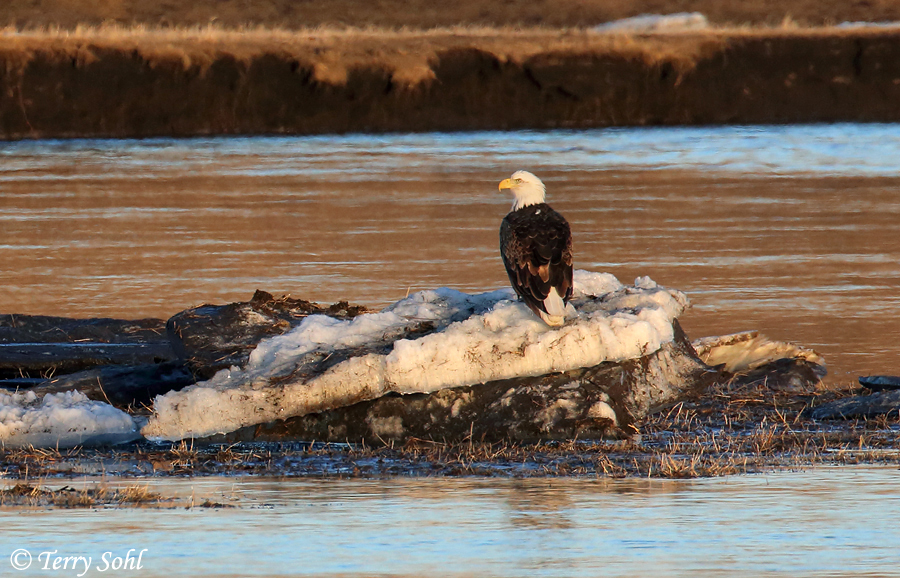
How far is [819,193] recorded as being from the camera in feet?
88.2

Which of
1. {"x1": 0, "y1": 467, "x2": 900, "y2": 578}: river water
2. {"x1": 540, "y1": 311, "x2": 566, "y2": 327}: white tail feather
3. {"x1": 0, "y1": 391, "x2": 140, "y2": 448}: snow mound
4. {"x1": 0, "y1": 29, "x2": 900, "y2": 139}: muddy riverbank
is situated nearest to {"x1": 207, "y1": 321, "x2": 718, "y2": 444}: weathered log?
{"x1": 540, "y1": 311, "x2": 566, "y2": 327}: white tail feather

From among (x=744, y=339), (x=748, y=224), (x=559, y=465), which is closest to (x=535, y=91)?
(x=748, y=224)

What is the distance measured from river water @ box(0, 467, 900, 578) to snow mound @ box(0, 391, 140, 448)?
1182 millimetres

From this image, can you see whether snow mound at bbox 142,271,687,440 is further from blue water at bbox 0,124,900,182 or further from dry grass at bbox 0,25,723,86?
dry grass at bbox 0,25,723,86

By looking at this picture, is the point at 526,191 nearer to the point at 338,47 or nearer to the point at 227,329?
the point at 227,329

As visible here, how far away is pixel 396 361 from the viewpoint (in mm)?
9648

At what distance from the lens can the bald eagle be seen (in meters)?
9.79

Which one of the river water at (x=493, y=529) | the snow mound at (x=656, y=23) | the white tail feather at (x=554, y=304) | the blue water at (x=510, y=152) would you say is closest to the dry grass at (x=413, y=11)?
the snow mound at (x=656, y=23)

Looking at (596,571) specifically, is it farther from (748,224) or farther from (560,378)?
(748,224)

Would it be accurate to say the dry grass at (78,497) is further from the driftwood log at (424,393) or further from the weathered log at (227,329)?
the weathered log at (227,329)

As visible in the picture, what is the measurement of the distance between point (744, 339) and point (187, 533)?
18.7 feet

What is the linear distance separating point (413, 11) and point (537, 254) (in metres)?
68.5

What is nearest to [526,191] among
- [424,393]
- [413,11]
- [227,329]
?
[424,393]

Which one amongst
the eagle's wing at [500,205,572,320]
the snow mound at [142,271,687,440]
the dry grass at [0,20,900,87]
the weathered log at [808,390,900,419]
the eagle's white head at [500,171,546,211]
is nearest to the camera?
the snow mound at [142,271,687,440]
